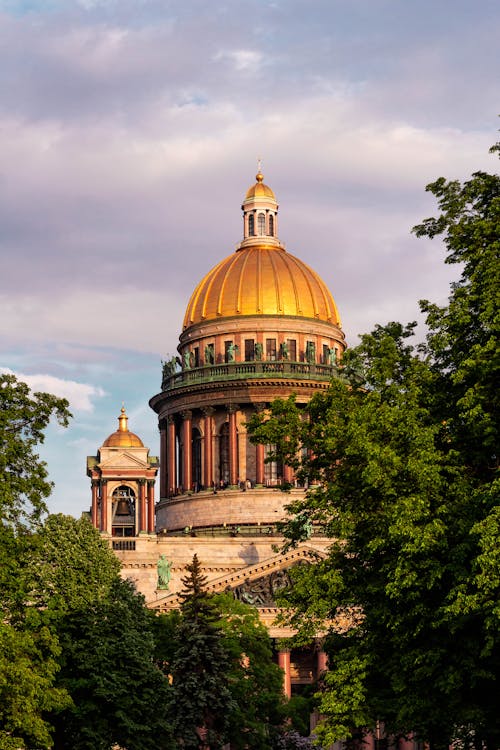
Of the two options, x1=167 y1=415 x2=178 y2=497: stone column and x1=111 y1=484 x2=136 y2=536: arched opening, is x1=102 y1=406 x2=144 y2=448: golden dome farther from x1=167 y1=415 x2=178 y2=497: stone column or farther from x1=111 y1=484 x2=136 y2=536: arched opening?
x1=167 y1=415 x2=178 y2=497: stone column

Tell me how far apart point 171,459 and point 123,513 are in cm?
1426

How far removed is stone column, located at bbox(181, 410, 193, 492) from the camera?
120 meters

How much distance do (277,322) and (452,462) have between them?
72.9m

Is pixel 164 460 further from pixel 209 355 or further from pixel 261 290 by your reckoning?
pixel 261 290

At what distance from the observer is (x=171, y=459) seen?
123250 mm

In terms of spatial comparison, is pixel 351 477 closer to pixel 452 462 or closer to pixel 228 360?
pixel 452 462

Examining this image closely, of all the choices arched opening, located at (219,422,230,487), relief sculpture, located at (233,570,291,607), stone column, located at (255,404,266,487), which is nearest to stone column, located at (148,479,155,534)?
relief sculpture, located at (233,570,291,607)

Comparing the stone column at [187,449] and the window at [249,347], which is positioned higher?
the window at [249,347]

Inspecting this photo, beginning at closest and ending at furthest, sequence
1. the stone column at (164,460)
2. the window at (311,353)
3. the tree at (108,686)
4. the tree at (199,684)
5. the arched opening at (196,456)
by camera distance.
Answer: the tree at (108,686), the tree at (199,684), the window at (311,353), the arched opening at (196,456), the stone column at (164,460)

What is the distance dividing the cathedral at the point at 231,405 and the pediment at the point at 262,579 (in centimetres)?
332

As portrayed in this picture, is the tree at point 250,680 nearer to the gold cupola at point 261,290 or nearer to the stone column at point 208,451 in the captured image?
the stone column at point 208,451

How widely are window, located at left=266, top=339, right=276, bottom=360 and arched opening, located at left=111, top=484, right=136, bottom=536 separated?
1760cm

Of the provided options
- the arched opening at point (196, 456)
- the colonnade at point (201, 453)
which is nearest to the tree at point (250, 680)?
the colonnade at point (201, 453)

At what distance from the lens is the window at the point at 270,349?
120 m
